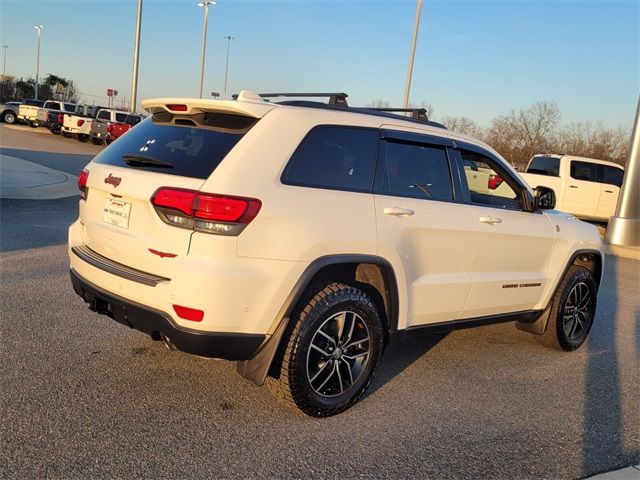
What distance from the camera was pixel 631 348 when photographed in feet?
19.1

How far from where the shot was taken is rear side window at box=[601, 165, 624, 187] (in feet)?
56.0

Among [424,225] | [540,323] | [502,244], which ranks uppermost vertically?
[424,225]

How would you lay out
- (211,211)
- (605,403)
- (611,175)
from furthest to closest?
(611,175), (605,403), (211,211)

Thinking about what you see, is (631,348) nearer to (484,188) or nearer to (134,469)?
(484,188)

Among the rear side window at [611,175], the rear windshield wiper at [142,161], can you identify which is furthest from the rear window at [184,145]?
the rear side window at [611,175]

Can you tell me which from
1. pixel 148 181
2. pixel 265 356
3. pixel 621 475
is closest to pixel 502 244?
pixel 621 475

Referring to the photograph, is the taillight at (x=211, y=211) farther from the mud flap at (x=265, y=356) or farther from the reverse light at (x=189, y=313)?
the mud flap at (x=265, y=356)

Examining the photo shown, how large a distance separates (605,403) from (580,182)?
13682 mm

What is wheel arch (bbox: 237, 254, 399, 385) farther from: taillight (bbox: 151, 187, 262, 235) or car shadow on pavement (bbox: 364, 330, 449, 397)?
taillight (bbox: 151, 187, 262, 235)

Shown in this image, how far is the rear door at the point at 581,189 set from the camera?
16641 millimetres

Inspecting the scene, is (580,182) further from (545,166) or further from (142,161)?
(142,161)

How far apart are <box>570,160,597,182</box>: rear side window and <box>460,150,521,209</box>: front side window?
1301 centimetres

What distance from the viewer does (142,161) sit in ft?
11.6

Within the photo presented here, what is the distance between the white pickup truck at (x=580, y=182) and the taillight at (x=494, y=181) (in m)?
12.1
